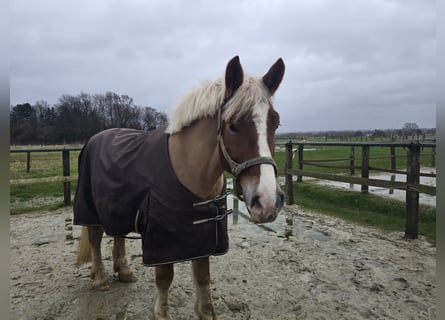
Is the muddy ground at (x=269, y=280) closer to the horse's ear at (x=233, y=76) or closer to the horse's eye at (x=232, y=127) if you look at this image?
the horse's eye at (x=232, y=127)

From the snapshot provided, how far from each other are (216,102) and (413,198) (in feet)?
12.9

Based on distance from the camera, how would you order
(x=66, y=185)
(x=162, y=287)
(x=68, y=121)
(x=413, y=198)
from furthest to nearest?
(x=68, y=121) → (x=66, y=185) → (x=413, y=198) → (x=162, y=287)

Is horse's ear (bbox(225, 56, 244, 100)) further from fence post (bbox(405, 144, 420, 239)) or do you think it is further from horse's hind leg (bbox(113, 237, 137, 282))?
fence post (bbox(405, 144, 420, 239))

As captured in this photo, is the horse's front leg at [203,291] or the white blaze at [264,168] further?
the horse's front leg at [203,291]

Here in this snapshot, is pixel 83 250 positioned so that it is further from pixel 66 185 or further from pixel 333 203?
pixel 333 203

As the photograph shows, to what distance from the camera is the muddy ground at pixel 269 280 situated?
2594 mm

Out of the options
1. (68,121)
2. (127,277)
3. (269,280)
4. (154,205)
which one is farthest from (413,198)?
(68,121)

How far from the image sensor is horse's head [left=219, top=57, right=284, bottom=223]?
1.58 m

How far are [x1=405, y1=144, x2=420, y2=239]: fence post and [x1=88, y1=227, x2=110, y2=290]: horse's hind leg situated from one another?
174 inches

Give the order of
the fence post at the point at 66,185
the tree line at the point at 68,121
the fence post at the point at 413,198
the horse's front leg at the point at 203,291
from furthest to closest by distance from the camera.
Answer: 1. the tree line at the point at 68,121
2. the fence post at the point at 66,185
3. the fence post at the point at 413,198
4. the horse's front leg at the point at 203,291

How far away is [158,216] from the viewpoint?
1.99 metres

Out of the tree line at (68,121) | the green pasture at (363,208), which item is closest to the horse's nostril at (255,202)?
the green pasture at (363,208)

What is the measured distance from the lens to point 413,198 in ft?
13.9

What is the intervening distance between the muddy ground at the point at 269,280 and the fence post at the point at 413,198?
17cm
